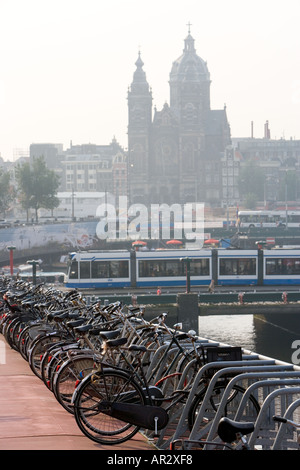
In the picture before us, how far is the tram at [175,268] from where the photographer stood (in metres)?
48.4

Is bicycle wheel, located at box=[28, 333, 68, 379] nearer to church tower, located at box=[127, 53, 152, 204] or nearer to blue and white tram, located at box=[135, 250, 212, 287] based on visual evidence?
blue and white tram, located at box=[135, 250, 212, 287]

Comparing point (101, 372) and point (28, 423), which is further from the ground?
point (101, 372)

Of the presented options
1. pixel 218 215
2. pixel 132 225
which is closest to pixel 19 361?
pixel 132 225

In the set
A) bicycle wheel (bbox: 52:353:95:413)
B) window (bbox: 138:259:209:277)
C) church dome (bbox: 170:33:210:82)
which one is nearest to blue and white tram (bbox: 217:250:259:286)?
window (bbox: 138:259:209:277)

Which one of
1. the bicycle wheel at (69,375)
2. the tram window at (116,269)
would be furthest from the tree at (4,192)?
the bicycle wheel at (69,375)

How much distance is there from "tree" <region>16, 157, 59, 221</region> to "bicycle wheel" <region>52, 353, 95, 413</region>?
99.4 meters

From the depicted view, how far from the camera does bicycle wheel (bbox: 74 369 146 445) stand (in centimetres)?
841

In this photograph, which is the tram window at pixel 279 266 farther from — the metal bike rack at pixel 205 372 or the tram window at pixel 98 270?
the metal bike rack at pixel 205 372

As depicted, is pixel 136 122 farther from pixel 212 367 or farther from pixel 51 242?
pixel 212 367

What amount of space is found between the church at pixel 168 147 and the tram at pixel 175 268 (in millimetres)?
109827

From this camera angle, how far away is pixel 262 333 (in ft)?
152

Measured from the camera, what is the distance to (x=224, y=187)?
6521 inches

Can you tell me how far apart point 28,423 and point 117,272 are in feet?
129

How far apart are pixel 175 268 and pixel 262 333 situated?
6178 mm
